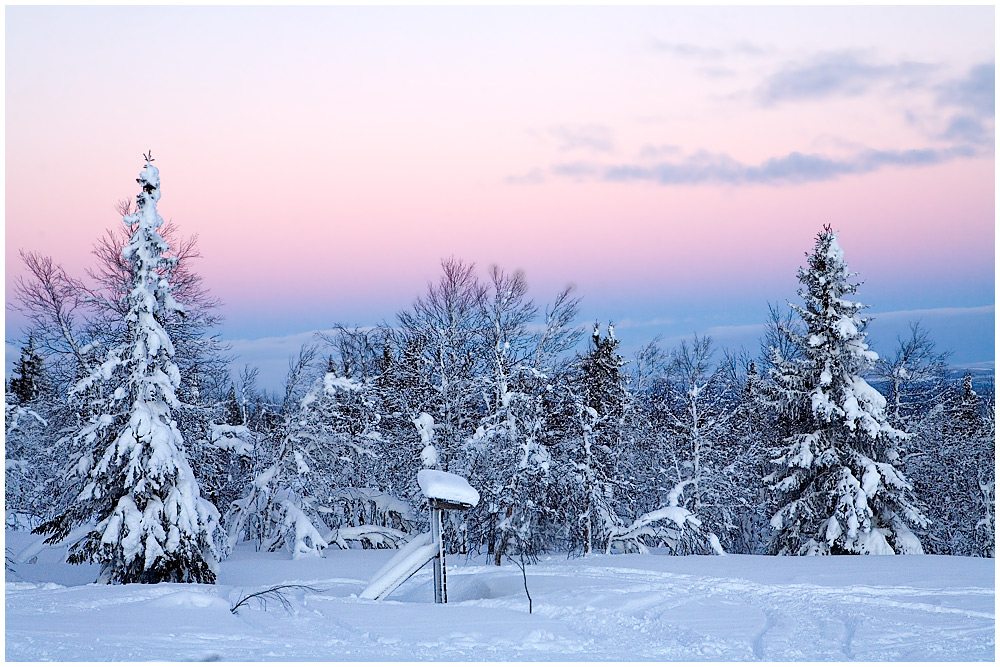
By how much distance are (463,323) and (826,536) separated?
1115 centimetres

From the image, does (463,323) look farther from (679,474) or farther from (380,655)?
(380,655)

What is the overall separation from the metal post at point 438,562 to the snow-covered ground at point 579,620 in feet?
4.35

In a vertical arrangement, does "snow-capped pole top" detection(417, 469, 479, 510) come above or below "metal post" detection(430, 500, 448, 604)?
above

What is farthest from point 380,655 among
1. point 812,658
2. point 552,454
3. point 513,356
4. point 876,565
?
point 513,356

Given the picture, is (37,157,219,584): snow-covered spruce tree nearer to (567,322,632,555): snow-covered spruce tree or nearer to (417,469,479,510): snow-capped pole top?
(417,469,479,510): snow-capped pole top

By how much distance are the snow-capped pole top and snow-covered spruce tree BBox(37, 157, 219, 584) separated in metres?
6.05

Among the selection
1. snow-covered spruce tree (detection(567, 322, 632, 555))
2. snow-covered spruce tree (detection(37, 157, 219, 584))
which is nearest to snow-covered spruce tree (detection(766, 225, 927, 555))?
snow-covered spruce tree (detection(567, 322, 632, 555))

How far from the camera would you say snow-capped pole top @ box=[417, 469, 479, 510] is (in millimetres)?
12812

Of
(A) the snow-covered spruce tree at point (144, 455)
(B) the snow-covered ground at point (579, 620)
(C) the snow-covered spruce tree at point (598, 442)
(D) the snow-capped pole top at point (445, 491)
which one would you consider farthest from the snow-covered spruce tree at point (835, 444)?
(A) the snow-covered spruce tree at point (144, 455)

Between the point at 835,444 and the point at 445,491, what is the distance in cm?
1258

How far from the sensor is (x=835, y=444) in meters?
21.5

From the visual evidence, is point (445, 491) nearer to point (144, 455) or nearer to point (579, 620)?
point (579, 620)

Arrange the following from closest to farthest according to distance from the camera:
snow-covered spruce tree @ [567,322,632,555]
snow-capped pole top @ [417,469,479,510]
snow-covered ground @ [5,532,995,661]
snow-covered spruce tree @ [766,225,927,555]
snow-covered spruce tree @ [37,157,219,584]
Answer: snow-covered ground @ [5,532,995,661], snow-capped pole top @ [417,469,479,510], snow-covered spruce tree @ [37,157,219,584], snow-covered spruce tree @ [766,225,927,555], snow-covered spruce tree @ [567,322,632,555]

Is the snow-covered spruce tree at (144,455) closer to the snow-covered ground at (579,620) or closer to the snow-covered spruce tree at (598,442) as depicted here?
the snow-covered ground at (579,620)
